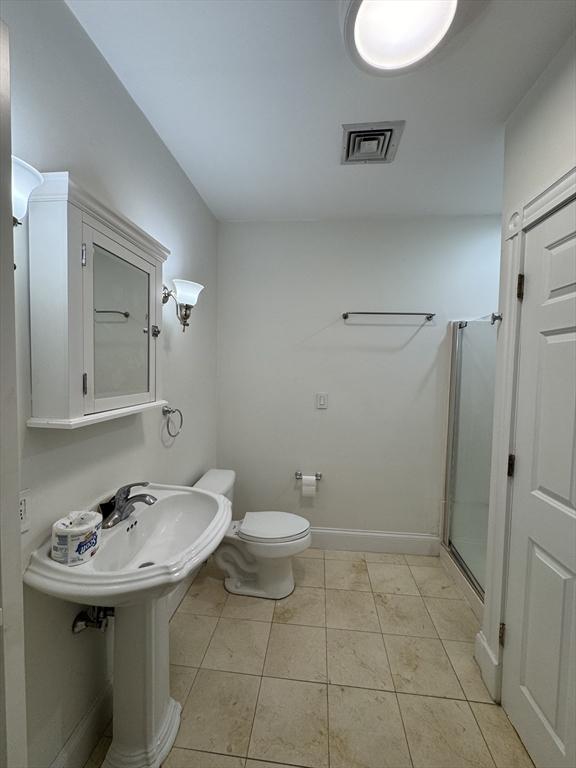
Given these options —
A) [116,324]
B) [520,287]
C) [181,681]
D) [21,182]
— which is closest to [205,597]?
[181,681]

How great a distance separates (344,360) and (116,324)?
164 centimetres

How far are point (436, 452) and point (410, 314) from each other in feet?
3.44

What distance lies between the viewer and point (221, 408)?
2.53m

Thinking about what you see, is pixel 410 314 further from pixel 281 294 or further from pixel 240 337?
pixel 240 337

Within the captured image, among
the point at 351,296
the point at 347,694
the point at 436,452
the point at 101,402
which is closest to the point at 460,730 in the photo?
the point at 347,694

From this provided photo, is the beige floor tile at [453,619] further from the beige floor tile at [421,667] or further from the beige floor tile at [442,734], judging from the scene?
the beige floor tile at [442,734]

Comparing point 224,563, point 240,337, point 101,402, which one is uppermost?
point 240,337

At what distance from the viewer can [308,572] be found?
2.18 m

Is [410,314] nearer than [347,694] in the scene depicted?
No

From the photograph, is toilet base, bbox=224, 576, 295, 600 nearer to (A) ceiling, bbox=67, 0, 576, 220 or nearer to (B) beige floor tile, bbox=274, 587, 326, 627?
(B) beige floor tile, bbox=274, 587, 326, 627

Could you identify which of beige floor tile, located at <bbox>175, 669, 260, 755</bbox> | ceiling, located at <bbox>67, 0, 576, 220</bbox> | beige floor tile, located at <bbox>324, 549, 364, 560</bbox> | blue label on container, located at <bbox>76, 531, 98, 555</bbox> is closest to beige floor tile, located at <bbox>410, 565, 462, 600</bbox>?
beige floor tile, located at <bbox>324, 549, 364, 560</bbox>

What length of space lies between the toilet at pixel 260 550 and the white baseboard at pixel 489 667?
3.07 ft

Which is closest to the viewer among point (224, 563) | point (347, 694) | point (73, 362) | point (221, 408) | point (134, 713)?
point (73, 362)

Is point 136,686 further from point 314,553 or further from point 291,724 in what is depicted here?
point 314,553
